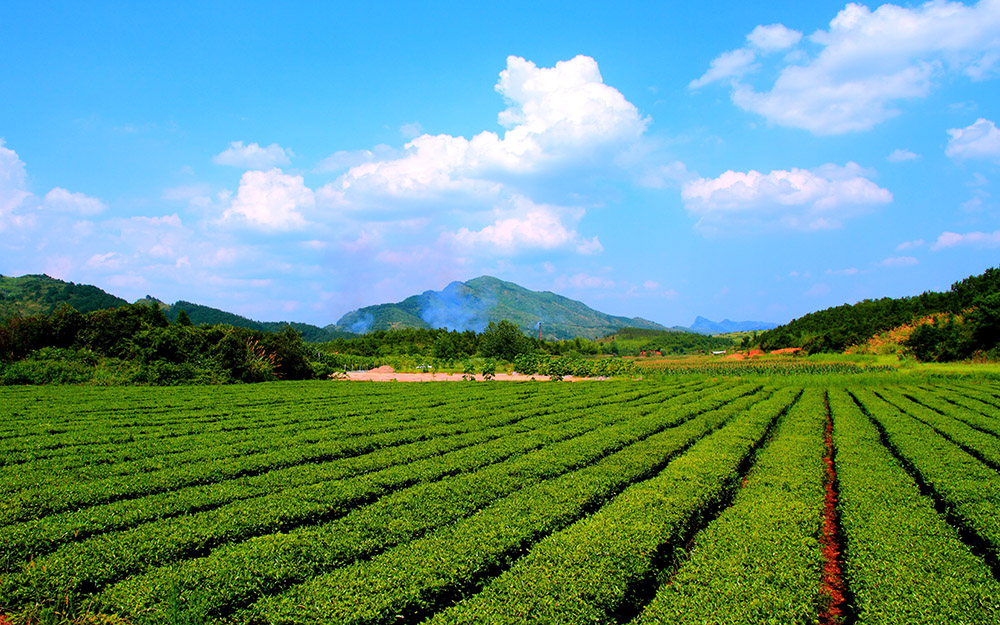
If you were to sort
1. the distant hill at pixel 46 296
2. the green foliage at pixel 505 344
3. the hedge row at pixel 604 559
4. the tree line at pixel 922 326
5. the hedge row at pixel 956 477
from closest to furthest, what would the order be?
the hedge row at pixel 604 559, the hedge row at pixel 956 477, the tree line at pixel 922 326, the green foliage at pixel 505 344, the distant hill at pixel 46 296

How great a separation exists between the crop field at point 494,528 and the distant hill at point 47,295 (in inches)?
4648

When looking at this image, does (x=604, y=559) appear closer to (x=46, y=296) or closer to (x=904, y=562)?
(x=904, y=562)

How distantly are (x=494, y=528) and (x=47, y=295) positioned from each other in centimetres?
15038

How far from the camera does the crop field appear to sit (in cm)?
620

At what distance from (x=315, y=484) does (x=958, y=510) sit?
13686 millimetres

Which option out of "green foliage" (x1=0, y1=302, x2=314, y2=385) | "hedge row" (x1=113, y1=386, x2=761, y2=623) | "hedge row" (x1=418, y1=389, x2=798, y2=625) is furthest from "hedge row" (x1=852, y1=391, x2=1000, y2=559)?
"green foliage" (x1=0, y1=302, x2=314, y2=385)

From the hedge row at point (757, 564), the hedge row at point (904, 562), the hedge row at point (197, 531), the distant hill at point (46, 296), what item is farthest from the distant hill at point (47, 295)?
the hedge row at point (904, 562)

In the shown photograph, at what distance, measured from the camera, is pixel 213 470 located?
12234 mm

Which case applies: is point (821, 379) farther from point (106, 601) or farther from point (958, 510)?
point (106, 601)

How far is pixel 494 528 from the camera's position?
27.2 ft

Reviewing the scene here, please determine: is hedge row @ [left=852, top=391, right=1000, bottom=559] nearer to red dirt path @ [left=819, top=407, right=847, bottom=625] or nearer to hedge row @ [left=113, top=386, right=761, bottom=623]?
red dirt path @ [left=819, top=407, right=847, bottom=625]

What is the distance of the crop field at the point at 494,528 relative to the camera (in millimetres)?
6203

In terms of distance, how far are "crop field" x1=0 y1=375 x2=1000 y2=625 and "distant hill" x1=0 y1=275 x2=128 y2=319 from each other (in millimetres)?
118058

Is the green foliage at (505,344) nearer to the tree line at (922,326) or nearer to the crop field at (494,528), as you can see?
the tree line at (922,326)
